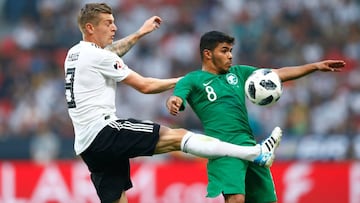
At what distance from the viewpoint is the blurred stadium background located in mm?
17094

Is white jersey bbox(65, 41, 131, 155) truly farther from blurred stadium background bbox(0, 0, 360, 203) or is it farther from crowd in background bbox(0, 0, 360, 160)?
crowd in background bbox(0, 0, 360, 160)

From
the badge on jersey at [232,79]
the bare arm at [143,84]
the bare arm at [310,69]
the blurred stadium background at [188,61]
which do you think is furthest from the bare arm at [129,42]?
the blurred stadium background at [188,61]

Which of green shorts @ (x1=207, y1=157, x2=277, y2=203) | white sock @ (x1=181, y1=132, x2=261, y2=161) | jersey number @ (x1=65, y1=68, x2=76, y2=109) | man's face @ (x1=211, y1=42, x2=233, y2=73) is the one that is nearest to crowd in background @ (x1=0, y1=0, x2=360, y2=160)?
green shorts @ (x1=207, y1=157, x2=277, y2=203)

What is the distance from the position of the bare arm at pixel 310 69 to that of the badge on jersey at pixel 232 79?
1.15ft

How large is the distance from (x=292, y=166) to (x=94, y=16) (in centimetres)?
580

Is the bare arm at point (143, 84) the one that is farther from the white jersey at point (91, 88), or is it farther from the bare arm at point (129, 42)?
the bare arm at point (129, 42)

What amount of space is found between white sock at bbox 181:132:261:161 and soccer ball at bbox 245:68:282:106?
1.51 feet

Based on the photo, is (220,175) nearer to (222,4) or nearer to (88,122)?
(88,122)

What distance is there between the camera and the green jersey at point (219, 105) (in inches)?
368

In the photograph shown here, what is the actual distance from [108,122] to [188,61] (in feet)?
33.5

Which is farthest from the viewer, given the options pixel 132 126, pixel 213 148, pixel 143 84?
pixel 143 84

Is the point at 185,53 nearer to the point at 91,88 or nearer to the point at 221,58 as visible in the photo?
the point at 221,58

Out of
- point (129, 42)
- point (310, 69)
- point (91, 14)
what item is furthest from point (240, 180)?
point (91, 14)

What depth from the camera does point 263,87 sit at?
9.34 meters
